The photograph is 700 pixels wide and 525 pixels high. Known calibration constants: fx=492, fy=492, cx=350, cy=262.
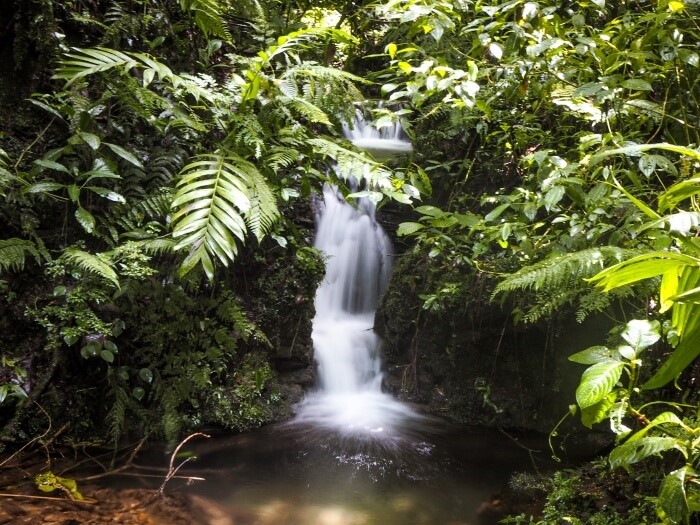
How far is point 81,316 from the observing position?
2703mm

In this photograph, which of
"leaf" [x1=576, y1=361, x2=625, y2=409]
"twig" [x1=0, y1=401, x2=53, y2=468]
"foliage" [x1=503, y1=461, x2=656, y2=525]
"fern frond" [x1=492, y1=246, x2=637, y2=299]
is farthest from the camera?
"twig" [x1=0, y1=401, x2=53, y2=468]

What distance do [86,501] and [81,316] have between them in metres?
0.95

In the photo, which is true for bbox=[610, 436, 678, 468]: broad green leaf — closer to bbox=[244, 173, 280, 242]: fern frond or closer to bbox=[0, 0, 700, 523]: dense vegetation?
bbox=[0, 0, 700, 523]: dense vegetation

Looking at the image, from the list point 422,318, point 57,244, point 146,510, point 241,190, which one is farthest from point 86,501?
point 422,318

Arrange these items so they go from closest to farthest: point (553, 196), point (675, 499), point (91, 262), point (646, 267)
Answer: point (646, 267) < point (675, 499) < point (553, 196) < point (91, 262)

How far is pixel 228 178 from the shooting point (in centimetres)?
244

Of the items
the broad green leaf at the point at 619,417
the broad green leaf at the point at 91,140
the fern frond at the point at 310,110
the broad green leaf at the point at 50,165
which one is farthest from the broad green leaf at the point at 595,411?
the broad green leaf at the point at 50,165

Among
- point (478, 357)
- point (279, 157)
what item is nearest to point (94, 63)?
point (279, 157)

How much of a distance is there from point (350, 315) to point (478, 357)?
158cm

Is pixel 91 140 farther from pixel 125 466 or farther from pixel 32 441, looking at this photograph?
pixel 125 466

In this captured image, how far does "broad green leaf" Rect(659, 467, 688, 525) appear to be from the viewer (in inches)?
51.9

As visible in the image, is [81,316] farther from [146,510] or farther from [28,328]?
[146,510]

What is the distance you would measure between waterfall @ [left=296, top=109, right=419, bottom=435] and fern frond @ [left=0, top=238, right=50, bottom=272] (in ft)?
7.63

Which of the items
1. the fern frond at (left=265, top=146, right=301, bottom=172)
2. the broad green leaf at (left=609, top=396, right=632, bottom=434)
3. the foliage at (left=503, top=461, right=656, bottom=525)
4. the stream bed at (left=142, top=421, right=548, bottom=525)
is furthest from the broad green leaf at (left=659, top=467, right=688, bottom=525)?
the fern frond at (left=265, top=146, right=301, bottom=172)
